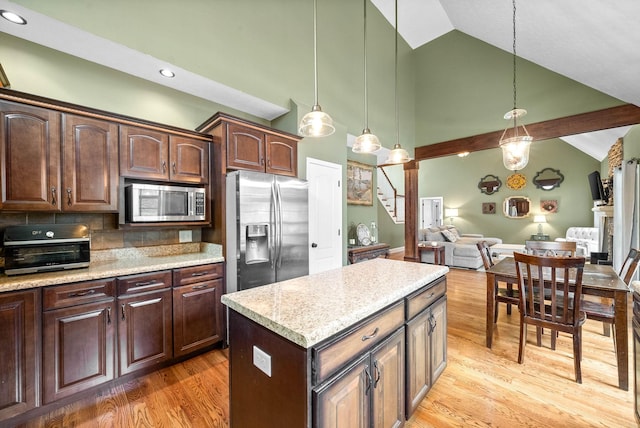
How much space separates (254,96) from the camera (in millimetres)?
3023

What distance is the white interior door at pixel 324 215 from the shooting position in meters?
3.58

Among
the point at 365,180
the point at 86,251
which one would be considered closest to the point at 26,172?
the point at 86,251

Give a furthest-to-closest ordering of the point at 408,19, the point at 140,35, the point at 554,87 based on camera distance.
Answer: the point at 408,19
the point at 554,87
the point at 140,35

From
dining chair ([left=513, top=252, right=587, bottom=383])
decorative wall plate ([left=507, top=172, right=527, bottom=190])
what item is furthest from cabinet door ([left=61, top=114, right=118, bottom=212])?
decorative wall plate ([left=507, top=172, right=527, bottom=190])

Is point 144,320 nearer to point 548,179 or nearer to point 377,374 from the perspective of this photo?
point 377,374

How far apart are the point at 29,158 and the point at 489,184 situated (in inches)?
414

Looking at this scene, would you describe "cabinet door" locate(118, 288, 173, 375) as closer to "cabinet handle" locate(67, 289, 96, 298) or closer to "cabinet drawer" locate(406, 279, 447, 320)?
"cabinet handle" locate(67, 289, 96, 298)

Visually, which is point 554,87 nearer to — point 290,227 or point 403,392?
point 290,227

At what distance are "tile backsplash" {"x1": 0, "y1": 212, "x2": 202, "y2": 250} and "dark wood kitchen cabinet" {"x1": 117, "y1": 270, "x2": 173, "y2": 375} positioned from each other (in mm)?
698

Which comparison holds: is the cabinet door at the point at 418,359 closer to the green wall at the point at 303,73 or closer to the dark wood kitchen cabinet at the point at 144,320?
the dark wood kitchen cabinet at the point at 144,320

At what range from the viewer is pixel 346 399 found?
3.59ft

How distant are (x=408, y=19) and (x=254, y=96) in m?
4.03

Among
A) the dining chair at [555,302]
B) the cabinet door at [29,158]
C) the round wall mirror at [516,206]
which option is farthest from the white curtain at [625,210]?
the cabinet door at [29,158]

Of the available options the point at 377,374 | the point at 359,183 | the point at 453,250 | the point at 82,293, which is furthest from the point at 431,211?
the point at 82,293
